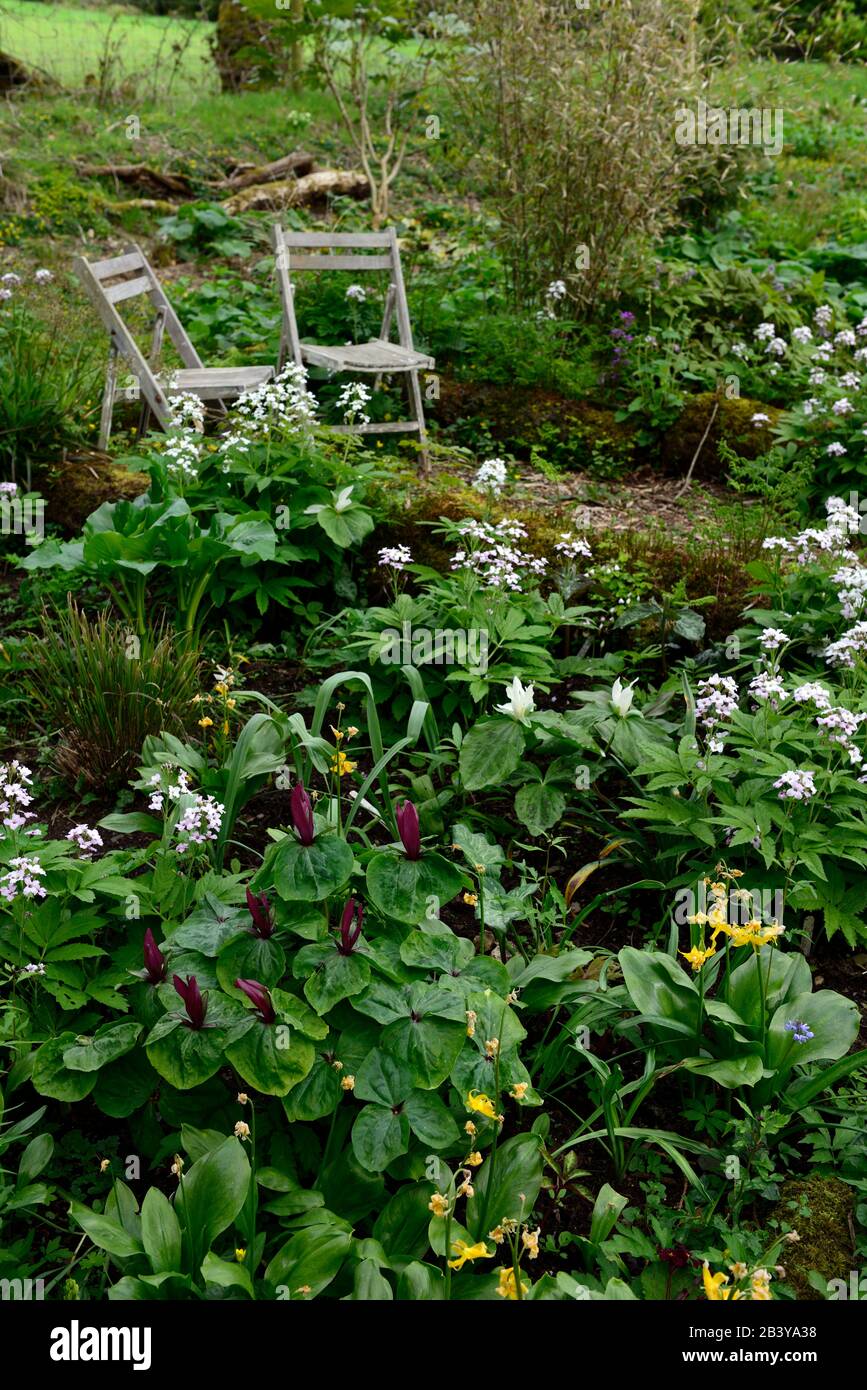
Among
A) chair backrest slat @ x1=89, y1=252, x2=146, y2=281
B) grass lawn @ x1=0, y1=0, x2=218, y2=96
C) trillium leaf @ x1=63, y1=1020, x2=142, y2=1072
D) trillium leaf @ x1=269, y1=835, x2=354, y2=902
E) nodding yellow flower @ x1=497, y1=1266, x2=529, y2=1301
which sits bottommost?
nodding yellow flower @ x1=497, y1=1266, x2=529, y2=1301

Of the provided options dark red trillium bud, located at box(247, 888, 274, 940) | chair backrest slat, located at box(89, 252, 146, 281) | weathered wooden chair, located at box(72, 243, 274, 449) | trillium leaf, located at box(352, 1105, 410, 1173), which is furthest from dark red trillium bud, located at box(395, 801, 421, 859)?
chair backrest slat, located at box(89, 252, 146, 281)

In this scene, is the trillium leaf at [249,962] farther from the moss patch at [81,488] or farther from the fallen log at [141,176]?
the fallen log at [141,176]

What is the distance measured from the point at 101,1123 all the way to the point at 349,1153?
0.64 m

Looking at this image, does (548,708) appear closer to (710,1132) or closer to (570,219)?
(710,1132)

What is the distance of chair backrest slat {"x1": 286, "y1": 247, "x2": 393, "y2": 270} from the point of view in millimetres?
6590

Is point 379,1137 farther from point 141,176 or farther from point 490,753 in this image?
point 141,176

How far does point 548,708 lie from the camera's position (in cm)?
412

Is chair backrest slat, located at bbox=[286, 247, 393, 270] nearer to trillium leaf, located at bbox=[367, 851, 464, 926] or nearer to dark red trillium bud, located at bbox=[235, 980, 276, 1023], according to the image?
trillium leaf, located at bbox=[367, 851, 464, 926]

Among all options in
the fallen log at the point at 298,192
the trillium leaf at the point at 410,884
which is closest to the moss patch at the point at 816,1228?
the trillium leaf at the point at 410,884

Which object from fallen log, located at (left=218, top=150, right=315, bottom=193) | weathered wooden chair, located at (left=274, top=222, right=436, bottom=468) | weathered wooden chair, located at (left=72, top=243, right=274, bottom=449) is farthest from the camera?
fallen log, located at (left=218, top=150, right=315, bottom=193)

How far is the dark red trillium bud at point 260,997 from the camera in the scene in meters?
2.22

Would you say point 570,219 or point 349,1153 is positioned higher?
point 570,219
